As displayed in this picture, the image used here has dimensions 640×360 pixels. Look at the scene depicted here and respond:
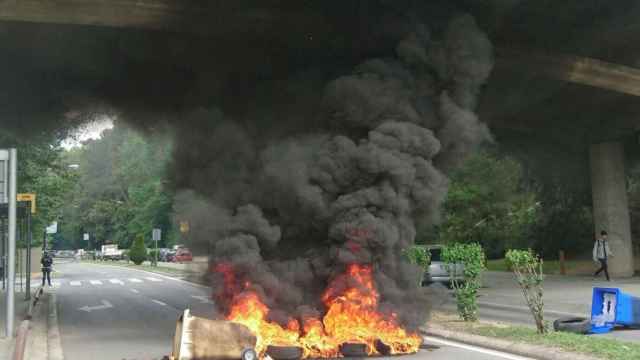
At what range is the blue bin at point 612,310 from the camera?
11649 mm

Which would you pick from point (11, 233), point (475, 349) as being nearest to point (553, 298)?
point (475, 349)

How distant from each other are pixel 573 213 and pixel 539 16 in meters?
20.0

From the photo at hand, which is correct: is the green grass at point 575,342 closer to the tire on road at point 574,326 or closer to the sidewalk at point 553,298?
the tire on road at point 574,326

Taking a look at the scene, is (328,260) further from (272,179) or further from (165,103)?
(165,103)

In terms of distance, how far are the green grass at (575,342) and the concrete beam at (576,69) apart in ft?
25.6

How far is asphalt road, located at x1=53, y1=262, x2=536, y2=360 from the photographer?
10.8m

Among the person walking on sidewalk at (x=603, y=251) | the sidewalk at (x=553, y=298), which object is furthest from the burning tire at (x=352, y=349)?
the person walking on sidewalk at (x=603, y=251)

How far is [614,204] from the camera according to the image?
25516 mm

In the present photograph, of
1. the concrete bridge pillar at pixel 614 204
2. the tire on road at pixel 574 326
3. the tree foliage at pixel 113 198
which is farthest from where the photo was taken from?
the tree foliage at pixel 113 198

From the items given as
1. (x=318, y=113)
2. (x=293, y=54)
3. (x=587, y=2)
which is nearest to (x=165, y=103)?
(x=293, y=54)

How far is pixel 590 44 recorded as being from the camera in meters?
19.5

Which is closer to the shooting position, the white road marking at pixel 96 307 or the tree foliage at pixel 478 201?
the white road marking at pixel 96 307

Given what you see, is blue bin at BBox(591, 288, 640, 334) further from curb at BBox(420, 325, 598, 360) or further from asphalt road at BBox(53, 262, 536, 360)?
asphalt road at BBox(53, 262, 536, 360)

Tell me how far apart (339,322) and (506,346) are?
2.48 meters
